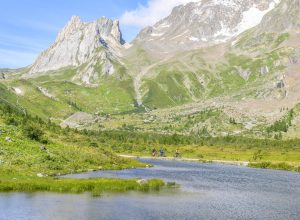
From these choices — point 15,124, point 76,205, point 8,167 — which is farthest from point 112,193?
point 15,124

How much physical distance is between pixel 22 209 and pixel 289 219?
128ft

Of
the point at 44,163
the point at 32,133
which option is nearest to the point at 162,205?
the point at 44,163

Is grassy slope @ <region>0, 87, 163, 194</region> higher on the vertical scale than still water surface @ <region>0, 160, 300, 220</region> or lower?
higher

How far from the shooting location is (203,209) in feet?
245

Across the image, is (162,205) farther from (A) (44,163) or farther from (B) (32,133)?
(B) (32,133)

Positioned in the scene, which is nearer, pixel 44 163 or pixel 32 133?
pixel 44 163

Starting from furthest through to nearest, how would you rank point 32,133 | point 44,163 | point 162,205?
point 32,133 < point 44,163 < point 162,205

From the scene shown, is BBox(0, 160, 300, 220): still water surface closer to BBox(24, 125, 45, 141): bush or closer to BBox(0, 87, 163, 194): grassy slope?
BBox(0, 87, 163, 194): grassy slope

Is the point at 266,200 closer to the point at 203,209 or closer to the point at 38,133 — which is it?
the point at 203,209

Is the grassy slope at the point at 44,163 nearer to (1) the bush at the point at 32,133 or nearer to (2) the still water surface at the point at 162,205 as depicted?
(1) the bush at the point at 32,133

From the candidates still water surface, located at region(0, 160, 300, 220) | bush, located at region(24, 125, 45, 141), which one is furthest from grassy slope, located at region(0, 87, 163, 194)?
still water surface, located at region(0, 160, 300, 220)

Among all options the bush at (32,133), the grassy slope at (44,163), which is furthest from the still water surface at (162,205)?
the bush at (32,133)

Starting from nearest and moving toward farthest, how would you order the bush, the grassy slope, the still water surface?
the still water surface → the grassy slope → the bush

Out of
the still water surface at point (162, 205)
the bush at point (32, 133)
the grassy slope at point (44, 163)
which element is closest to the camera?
the still water surface at point (162, 205)
